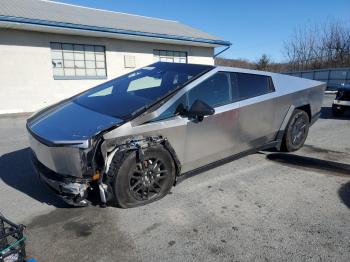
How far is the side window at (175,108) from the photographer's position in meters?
3.32

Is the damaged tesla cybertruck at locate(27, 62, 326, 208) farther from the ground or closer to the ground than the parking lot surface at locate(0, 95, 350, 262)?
farther from the ground

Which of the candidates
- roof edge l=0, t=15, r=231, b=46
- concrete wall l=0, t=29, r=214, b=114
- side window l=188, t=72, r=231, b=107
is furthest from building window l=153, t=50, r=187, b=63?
side window l=188, t=72, r=231, b=107

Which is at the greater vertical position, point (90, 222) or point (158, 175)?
point (158, 175)

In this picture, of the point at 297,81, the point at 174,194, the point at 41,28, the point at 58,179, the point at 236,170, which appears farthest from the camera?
the point at 41,28

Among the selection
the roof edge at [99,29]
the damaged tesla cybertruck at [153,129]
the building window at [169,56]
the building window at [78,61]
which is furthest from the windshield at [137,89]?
the building window at [169,56]

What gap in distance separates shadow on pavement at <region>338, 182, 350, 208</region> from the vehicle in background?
595 cm

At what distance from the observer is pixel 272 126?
4586 mm

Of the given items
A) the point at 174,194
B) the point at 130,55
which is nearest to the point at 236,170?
the point at 174,194

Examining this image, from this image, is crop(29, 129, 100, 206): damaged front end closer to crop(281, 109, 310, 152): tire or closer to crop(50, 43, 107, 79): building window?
crop(281, 109, 310, 152): tire

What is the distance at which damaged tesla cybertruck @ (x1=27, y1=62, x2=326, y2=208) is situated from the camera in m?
2.91

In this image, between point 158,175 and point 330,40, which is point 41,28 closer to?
point 158,175

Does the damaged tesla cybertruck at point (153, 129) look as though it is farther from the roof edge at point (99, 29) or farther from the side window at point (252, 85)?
the roof edge at point (99, 29)

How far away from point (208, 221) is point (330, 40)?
35860 mm

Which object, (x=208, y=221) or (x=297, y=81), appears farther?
(x=297, y=81)
